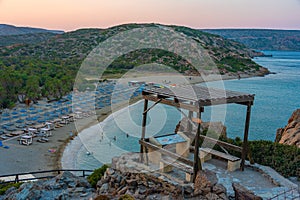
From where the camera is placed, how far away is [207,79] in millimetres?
71875

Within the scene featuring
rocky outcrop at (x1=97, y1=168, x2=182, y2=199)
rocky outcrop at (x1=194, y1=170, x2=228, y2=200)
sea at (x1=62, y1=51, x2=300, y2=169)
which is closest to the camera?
rocky outcrop at (x1=194, y1=170, x2=228, y2=200)

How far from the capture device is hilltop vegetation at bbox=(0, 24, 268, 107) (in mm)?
40531

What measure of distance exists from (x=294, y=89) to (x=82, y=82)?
4377 cm

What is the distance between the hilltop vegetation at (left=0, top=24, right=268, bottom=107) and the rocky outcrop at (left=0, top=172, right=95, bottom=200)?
26466 mm

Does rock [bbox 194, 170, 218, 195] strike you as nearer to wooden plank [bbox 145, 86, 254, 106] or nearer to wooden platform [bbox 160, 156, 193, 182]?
wooden platform [bbox 160, 156, 193, 182]

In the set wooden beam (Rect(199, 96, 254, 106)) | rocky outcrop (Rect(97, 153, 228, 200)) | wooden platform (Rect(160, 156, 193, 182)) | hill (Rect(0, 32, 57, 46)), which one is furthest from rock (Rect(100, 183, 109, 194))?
hill (Rect(0, 32, 57, 46))

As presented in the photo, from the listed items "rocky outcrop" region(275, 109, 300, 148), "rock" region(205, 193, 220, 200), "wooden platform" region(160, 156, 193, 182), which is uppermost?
"wooden platform" region(160, 156, 193, 182)

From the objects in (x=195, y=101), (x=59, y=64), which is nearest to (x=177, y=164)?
(x=195, y=101)

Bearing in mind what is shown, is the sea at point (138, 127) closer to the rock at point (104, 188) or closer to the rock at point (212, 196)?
the rock at point (104, 188)

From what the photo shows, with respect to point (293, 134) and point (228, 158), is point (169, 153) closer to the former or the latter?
point (228, 158)

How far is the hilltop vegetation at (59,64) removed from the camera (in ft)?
133

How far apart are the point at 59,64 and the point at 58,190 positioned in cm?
6426

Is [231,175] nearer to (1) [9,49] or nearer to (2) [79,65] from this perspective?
(2) [79,65]

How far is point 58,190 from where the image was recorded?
32.5ft
